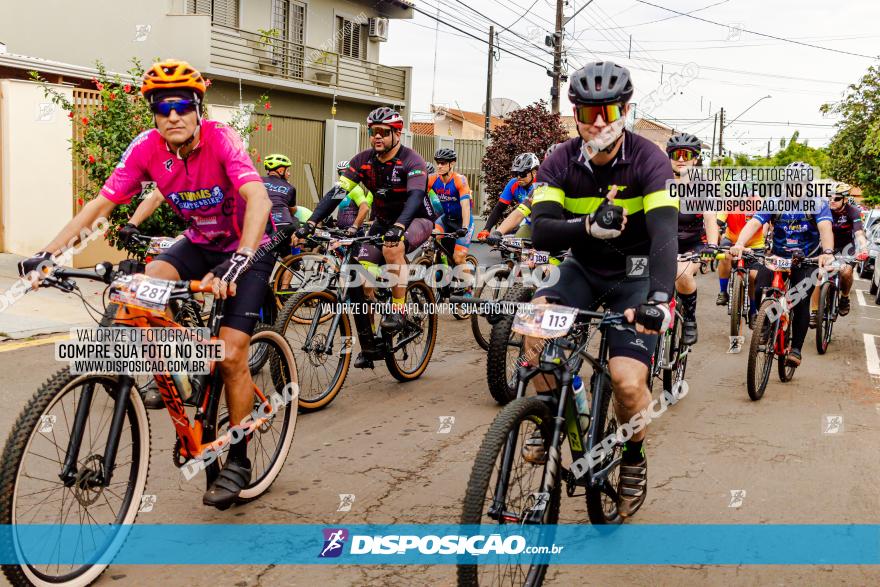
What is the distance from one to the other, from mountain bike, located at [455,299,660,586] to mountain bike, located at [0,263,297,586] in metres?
1.59

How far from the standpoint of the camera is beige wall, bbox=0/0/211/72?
70.4 feet

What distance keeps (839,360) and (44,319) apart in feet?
30.4

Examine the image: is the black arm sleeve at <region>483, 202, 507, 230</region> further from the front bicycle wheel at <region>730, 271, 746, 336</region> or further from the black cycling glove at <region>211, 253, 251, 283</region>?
the black cycling glove at <region>211, 253, 251, 283</region>

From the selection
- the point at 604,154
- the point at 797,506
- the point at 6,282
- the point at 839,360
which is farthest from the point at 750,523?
the point at 6,282

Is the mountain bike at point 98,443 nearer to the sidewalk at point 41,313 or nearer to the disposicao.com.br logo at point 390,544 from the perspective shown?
the disposicao.com.br logo at point 390,544

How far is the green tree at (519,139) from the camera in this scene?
2500cm

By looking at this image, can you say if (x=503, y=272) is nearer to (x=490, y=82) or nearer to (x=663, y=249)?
(x=663, y=249)

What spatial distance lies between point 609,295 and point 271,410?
1990 millimetres

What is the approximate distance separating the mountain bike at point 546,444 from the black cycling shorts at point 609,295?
0.14 m

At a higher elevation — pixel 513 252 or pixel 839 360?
pixel 513 252

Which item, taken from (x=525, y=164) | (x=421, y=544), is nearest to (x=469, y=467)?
(x=421, y=544)

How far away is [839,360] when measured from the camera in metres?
10.5

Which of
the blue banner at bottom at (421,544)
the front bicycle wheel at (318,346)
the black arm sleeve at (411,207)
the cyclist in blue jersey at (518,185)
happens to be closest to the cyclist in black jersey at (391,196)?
the black arm sleeve at (411,207)

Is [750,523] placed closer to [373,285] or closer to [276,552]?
[276,552]
